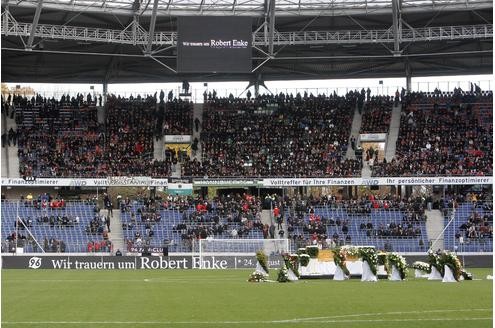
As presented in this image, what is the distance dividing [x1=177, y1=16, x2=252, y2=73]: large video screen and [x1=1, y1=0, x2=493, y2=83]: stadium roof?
185 centimetres

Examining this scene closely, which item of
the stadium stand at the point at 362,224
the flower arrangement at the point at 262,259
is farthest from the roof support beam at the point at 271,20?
the flower arrangement at the point at 262,259

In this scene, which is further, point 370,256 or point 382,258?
point 382,258

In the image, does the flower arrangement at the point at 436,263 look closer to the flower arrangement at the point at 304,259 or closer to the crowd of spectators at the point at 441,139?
the flower arrangement at the point at 304,259

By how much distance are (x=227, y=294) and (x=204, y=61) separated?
92.3 feet

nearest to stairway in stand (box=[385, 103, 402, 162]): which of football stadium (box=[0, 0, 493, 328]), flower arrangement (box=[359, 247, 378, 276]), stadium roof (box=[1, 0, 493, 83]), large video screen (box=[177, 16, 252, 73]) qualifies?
football stadium (box=[0, 0, 493, 328])

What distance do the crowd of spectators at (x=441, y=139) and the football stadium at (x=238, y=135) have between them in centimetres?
13

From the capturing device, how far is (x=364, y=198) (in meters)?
54.6

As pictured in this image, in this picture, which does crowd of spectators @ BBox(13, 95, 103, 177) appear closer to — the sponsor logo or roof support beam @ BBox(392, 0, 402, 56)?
the sponsor logo

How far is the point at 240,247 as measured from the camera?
4684 centimetres

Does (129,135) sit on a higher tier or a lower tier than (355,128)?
lower

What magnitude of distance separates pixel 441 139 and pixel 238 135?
1318cm

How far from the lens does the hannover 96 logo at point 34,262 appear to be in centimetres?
4459

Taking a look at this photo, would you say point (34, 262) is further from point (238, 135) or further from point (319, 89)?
point (319, 89)

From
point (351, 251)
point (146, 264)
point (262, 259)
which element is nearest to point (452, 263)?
point (351, 251)
